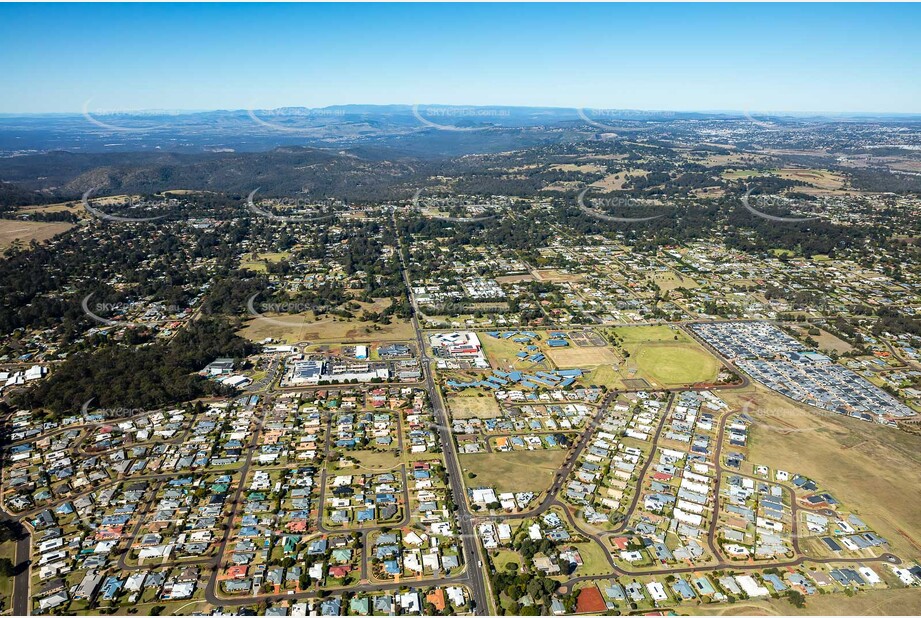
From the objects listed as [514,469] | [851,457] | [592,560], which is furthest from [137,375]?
[851,457]

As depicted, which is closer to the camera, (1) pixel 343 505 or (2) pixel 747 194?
(1) pixel 343 505

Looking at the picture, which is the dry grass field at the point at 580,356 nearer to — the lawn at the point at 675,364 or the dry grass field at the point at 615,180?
the lawn at the point at 675,364

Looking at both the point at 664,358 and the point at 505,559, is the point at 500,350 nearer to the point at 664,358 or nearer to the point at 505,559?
the point at 664,358

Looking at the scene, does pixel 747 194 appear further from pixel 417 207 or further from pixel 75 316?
pixel 75 316

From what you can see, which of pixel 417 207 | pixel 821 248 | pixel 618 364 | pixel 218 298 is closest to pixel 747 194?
pixel 821 248

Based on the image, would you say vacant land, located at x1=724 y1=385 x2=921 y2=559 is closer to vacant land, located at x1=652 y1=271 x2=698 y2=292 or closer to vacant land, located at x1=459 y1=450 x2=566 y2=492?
vacant land, located at x1=459 y1=450 x2=566 y2=492

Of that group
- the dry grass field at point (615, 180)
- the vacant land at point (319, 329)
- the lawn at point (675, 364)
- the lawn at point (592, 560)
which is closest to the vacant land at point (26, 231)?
the vacant land at point (319, 329)
